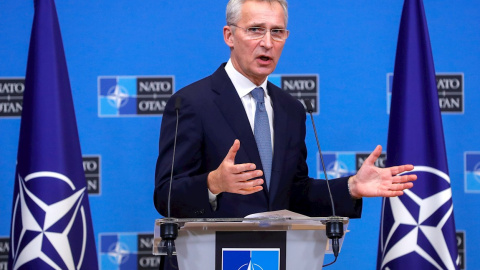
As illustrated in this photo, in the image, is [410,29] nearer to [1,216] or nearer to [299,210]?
[299,210]

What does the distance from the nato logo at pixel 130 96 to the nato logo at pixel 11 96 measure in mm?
470

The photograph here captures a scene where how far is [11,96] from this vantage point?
4.06 m

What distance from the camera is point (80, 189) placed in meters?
3.53

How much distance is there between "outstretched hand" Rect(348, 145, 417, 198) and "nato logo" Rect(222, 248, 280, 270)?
50 centimetres

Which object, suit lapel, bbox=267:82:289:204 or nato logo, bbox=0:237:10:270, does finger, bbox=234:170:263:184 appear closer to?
suit lapel, bbox=267:82:289:204

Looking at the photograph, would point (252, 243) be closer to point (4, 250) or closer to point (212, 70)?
point (212, 70)

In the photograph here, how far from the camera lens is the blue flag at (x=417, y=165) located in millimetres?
3516

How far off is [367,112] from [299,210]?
4.46 ft

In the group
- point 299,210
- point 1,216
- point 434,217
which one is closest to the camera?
point 299,210

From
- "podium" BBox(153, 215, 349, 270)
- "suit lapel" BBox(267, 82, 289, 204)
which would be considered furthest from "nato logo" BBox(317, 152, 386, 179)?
"podium" BBox(153, 215, 349, 270)

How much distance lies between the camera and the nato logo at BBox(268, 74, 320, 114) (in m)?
4.07

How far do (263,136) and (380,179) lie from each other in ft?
1.78

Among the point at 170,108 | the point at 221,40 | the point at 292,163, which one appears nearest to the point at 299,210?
the point at 292,163

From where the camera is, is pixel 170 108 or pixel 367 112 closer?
pixel 170 108
